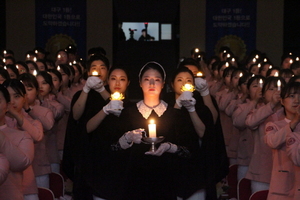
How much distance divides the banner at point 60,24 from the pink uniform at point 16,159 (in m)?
11.4

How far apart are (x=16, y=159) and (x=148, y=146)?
929mm

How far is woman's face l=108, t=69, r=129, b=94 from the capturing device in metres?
5.66

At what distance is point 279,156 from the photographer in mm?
5238

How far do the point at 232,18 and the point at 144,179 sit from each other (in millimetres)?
12134

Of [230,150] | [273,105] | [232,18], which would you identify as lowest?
[230,150]

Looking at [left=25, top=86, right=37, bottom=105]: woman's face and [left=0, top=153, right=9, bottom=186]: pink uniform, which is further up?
[left=25, top=86, right=37, bottom=105]: woman's face

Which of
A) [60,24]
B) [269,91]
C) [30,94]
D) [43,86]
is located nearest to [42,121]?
[30,94]

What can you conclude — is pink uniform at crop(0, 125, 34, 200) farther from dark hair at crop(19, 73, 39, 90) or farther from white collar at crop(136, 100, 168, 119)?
dark hair at crop(19, 73, 39, 90)

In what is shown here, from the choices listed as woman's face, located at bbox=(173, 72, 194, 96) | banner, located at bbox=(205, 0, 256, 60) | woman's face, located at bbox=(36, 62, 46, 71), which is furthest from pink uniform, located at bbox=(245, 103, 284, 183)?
banner, located at bbox=(205, 0, 256, 60)

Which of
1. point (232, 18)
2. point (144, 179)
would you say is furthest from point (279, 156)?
point (232, 18)

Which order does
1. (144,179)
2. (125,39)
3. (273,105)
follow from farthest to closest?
(125,39), (273,105), (144,179)

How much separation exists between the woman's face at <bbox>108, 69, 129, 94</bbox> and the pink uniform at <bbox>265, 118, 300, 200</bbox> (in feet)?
4.25

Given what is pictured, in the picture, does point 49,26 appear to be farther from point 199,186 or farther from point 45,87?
point 199,186

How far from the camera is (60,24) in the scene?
16.2m
